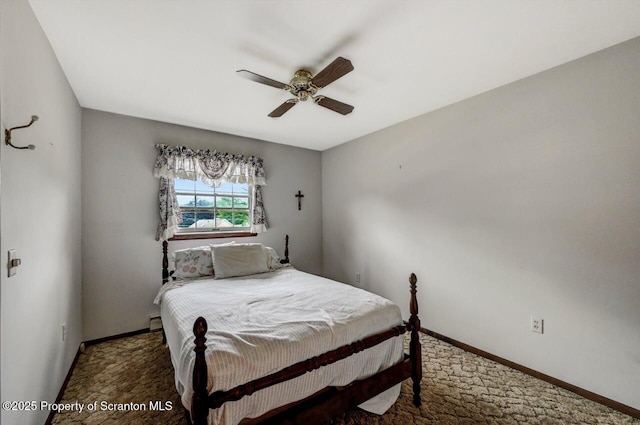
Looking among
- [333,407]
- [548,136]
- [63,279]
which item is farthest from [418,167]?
[63,279]

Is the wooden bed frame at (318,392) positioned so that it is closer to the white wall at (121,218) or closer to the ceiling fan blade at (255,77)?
the ceiling fan blade at (255,77)

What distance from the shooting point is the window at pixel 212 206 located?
11.3ft

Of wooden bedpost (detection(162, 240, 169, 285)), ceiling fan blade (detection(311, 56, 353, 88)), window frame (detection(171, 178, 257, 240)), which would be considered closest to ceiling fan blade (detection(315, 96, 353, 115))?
ceiling fan blade (detection(311, 56, 353, 88))

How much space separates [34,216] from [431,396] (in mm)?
2796

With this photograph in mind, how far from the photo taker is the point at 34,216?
5.07ft

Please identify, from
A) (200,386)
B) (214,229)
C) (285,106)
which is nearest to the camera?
(200,386)

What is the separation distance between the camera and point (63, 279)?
6.98ft

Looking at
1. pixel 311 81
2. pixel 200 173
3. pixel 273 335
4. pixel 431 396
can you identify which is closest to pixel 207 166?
pixel 200 173

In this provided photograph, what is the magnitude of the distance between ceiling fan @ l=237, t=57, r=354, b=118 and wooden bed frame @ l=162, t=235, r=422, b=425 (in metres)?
1.50

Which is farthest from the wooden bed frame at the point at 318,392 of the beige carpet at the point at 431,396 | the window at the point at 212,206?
the window at the point at 212,206

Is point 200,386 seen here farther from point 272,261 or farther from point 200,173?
point 200,173

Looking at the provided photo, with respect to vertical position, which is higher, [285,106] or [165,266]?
[285,106]

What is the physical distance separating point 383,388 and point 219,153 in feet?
10.3

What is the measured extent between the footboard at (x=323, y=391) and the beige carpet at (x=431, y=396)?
0.64 feet
